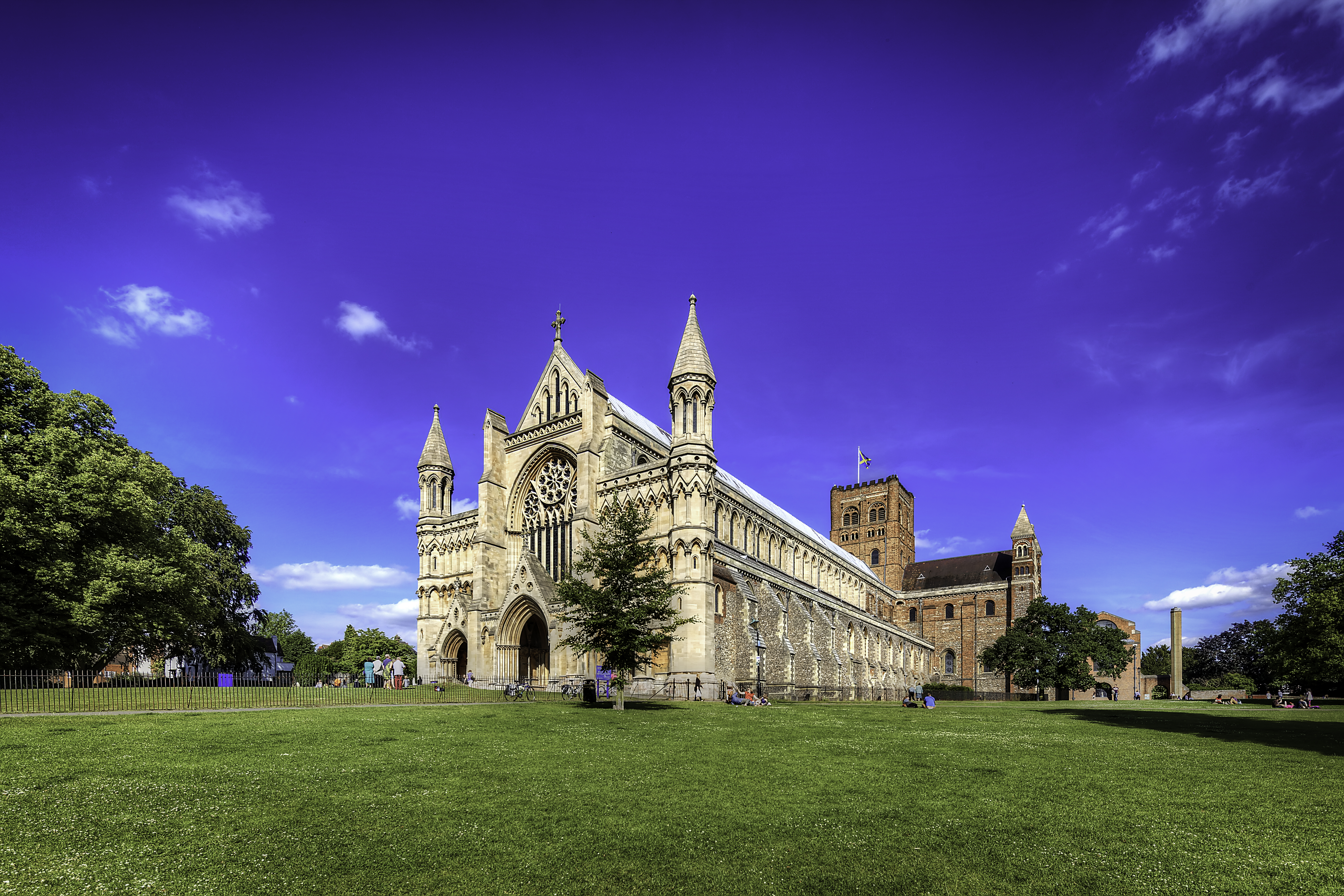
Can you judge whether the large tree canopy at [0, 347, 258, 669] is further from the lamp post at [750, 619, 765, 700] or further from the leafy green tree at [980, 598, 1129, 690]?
the leafy green tree at [980, 598, 1129, 690]

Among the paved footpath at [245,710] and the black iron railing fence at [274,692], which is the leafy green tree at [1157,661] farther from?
the paved footpath at [245,710]

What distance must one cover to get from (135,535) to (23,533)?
5.20 meters

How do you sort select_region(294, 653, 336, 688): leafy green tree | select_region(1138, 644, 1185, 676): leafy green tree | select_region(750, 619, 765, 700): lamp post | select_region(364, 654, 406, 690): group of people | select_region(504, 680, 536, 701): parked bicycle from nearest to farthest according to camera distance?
select_region(504, 680, 536, 701): parked bicycle → select_region(364, 654, 406, 690): group of people → select_region(750, 619, 765, 700): lamp post → select_region(294, 653, 336, 688): leafy green tree → select_region(1138, 644, 1185, 676): leafy green tree

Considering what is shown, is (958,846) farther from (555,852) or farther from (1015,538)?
(1015,538)

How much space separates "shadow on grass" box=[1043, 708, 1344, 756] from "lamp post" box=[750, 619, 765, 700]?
14.4 m

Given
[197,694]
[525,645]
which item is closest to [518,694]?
[197,694]

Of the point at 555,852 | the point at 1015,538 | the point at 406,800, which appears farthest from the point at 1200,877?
the point at 1015,538

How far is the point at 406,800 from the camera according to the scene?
1036cm

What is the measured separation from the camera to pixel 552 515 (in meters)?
45.5

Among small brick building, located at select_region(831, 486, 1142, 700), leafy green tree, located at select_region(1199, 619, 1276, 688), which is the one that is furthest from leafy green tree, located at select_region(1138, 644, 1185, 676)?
small brick building, located at select_region(831, 486, 1142, 700)

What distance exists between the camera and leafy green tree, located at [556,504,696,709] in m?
27.6

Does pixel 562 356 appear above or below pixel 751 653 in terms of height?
above

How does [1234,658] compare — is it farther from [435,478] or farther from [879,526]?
[435,478]

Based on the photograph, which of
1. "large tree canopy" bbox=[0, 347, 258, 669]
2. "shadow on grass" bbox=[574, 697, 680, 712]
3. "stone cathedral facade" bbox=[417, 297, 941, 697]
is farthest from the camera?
"stone cathedral facade" bbox=[417, 297, 941, 697]
